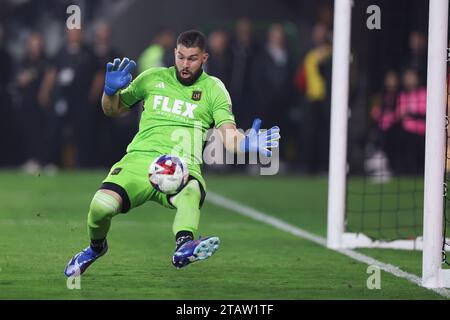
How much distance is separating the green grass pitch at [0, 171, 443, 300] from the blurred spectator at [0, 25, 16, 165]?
538 cm

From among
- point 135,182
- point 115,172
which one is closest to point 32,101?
point 115,172

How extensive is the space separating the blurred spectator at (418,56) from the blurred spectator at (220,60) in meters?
3.16

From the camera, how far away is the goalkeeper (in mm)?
8586

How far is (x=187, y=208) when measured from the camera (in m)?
8.58

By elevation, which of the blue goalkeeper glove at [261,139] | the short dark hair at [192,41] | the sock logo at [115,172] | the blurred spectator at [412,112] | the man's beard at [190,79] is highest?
the short dark hair at [192,41]

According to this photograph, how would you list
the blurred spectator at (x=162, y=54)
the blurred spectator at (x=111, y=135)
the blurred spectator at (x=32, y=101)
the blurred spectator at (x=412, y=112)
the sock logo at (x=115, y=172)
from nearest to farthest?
the sock logo at (x=115, y=172), the blurred spectator at (x=412, y=112), the blurred spectator at (x=162, y=54), the blurred spectator at (x=32, y=101), the blurred spectator at (x=111, y=135)

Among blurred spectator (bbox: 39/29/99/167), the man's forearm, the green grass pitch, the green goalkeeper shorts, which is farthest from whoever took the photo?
blurred spectator (bbox: 39/29/99/167)

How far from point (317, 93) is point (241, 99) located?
139 cm

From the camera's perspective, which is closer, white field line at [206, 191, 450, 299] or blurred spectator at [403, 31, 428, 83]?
white field line at [206, 191, 450, 299]

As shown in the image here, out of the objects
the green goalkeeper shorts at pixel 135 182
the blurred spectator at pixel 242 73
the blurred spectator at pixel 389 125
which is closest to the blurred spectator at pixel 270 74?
the blurred spectator at pixel 242 73

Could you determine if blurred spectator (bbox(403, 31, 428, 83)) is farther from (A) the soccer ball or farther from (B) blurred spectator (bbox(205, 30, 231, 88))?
(A) the soccer ball

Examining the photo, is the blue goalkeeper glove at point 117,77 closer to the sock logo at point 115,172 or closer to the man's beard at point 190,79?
the man's beard at point 190,79

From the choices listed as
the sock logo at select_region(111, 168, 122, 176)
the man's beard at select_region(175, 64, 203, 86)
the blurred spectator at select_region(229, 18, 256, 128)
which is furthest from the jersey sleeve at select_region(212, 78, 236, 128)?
the blurred spectator at select_region(229, 18, 256, 128)

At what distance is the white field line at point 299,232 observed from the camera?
9.40 meters
